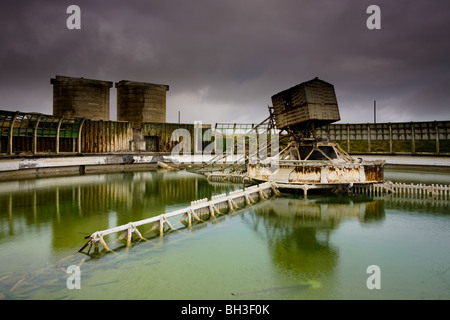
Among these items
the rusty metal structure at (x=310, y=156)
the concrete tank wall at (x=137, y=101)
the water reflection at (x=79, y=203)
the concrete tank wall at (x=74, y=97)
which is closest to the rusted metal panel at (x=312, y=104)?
the rusty metal structure at (x=310, y=156)

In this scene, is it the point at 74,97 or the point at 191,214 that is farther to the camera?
the point at 74,97

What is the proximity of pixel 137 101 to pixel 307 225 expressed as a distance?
120 ft

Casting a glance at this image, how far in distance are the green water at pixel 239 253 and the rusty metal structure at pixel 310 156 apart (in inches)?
117

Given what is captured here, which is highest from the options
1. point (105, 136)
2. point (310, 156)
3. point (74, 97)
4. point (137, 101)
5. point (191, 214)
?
point (137, 101)

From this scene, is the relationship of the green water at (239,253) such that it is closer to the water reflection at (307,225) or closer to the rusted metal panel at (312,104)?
the water reflection at (307,225)

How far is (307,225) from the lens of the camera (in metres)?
13.7

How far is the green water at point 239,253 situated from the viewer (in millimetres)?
7336

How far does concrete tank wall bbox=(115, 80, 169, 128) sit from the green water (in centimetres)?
2762

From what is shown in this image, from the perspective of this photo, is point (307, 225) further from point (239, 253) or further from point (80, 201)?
point (80, 201)

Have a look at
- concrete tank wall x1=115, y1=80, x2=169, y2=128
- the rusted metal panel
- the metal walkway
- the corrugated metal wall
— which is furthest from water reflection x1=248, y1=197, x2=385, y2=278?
concrete tank wall x1=115, y1=80, x2=169, y2=128

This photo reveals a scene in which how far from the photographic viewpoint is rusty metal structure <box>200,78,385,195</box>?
67.1ft

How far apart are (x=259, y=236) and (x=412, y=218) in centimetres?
829

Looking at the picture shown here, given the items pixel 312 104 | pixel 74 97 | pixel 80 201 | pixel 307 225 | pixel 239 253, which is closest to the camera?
pixel 239 253

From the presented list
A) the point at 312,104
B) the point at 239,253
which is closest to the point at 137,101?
the point at 312,104
